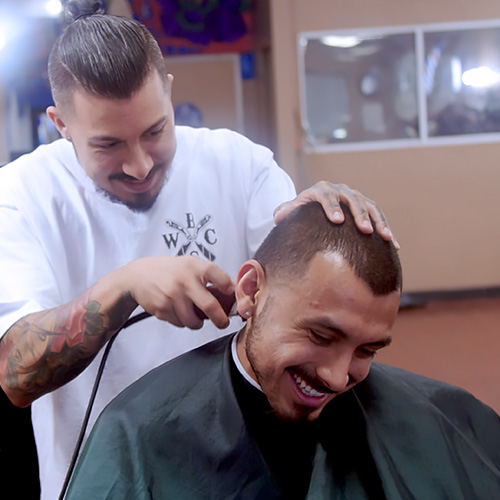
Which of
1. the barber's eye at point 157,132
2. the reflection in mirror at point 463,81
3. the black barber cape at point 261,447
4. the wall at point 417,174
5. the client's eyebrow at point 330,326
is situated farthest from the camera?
the reflection in mirror at point 463,81

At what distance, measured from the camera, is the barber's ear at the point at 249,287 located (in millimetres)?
1075

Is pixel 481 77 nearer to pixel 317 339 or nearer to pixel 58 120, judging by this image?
pixel 58 120

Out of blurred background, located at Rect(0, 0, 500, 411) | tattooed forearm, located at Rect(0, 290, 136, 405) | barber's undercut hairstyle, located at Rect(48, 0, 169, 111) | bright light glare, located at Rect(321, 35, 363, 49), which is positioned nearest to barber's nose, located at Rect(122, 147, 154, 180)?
barber's undercut hairstyle, located at Rect(48, 0, 169, 111)

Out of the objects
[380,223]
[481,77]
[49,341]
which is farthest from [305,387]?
[481,77]

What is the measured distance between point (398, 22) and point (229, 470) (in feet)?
15.4

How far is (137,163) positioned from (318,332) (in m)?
0.48

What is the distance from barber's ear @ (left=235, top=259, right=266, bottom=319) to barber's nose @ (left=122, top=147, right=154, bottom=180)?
0.94 ft

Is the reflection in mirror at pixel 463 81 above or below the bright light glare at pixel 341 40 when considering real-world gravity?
below

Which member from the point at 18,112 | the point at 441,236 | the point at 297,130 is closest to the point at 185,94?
the point at 297,130

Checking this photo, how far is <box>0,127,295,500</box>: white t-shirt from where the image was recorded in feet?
4.22

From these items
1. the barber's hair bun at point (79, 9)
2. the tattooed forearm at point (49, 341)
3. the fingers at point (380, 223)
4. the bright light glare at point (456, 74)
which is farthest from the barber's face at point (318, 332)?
the bright light glare at point (456, 74)

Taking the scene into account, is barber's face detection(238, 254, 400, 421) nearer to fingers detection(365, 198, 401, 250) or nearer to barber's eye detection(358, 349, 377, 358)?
barber's eye detection(358, 349, 377, 358)

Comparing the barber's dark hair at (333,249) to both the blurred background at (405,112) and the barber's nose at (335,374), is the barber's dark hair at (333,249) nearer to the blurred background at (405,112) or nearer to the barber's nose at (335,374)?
the barber's nose at (335,374)

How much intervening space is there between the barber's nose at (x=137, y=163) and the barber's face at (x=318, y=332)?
1.13 feet
